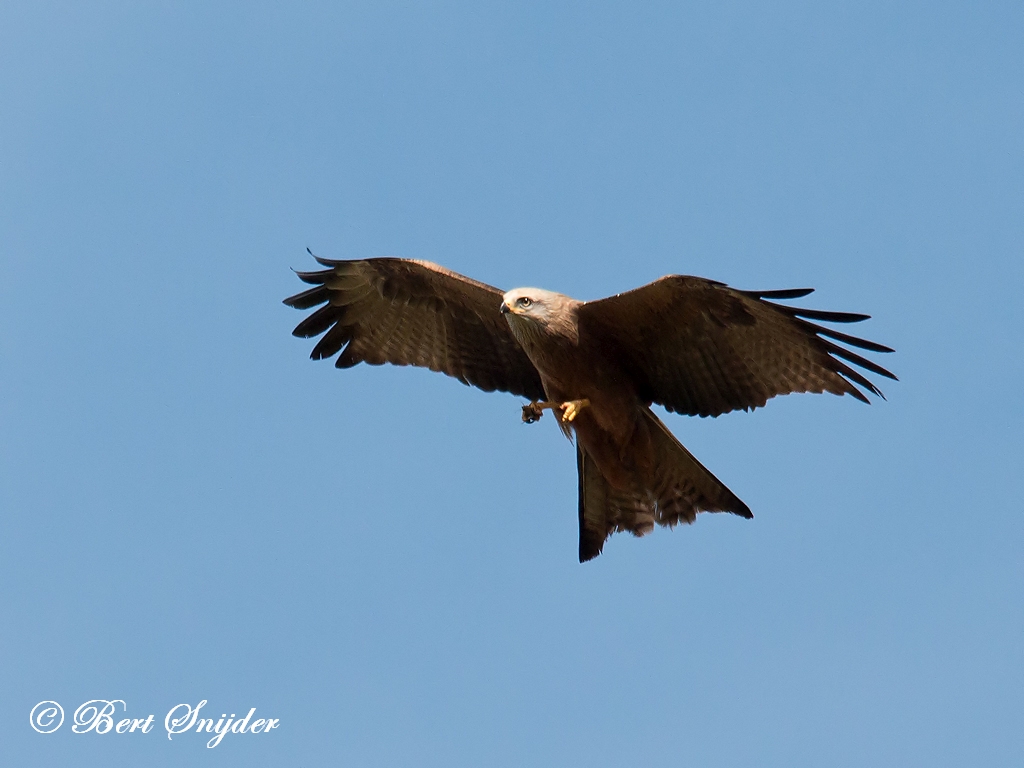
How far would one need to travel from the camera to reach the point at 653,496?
8.37 metres

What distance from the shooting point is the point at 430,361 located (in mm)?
9070

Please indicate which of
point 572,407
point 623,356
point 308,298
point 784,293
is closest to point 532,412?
point 572,407

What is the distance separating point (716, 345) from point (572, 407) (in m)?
1.14

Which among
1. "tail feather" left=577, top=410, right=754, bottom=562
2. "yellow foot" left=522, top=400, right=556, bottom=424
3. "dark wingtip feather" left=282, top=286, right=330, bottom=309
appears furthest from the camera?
"dark wingtip feather" left=282, top=286, right=330, bottom=309

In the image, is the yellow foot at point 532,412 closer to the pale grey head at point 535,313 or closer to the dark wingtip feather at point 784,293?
the pale grey head at point 535,313

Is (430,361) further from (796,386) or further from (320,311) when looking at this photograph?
(796,386)

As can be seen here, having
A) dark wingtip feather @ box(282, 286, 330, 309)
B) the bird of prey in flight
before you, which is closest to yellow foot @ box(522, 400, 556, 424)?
the bird of prey in flight

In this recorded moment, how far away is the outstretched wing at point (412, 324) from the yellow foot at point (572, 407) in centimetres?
96

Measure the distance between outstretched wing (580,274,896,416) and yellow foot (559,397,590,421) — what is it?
45 centimetres

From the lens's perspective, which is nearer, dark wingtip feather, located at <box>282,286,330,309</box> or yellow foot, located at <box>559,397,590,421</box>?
yellow foot, located at <box>559,397,590,421</box>

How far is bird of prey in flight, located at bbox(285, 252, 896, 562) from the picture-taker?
7.78 metres

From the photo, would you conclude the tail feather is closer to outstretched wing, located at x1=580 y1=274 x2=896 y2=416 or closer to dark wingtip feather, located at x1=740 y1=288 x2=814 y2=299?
outstretched wing, located at x1=580 y1=274 x2=896 y2=416

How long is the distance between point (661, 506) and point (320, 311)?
2979mm

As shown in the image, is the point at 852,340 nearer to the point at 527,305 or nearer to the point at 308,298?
the point at 527,305
